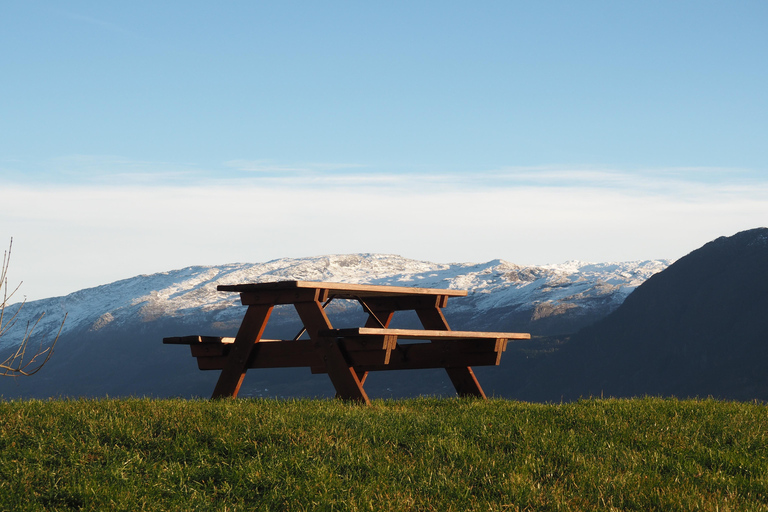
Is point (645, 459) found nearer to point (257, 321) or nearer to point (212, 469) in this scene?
point (212, 469)

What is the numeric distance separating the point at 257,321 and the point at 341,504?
426 cm

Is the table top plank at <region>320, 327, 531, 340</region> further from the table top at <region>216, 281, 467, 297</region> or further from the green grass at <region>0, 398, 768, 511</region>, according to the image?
the green grass at <region>0, 398, 768, 511</region>

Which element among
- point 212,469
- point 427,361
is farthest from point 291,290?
point 212,469

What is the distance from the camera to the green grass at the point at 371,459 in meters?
6.09

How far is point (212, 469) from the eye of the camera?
666cm

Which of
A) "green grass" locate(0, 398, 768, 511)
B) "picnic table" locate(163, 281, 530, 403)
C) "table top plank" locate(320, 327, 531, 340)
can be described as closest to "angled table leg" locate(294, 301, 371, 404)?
"picnic table" locate(163, 281, 530, 403)

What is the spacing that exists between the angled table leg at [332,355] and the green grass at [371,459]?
0.61m

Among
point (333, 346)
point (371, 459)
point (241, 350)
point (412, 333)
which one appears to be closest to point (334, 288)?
point (333, 346)

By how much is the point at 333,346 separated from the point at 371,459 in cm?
258

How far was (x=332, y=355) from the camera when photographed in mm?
9375

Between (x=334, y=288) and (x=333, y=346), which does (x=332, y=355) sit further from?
(x=334, y=288)

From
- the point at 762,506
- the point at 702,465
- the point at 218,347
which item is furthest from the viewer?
the point at 218,347

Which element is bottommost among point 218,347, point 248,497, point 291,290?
point 248,497

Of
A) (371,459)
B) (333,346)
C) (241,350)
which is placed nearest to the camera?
(371,459)
